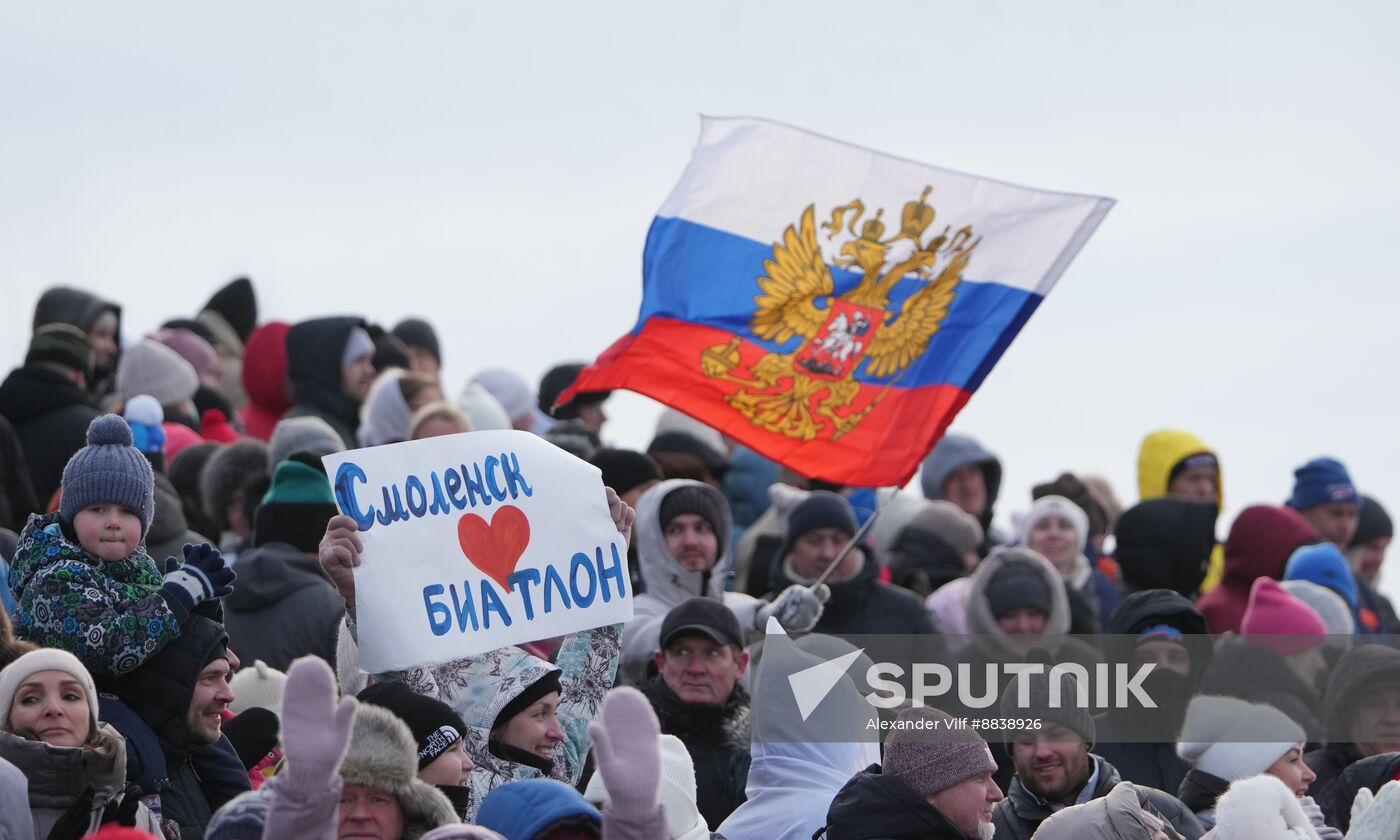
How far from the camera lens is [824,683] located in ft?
27.5

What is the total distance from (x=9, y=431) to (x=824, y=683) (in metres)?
4.55

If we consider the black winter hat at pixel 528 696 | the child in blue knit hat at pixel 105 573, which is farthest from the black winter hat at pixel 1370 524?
the child in blue knit hat at pixel 105 573

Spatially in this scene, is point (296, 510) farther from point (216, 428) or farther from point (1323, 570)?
point (1323, 570)

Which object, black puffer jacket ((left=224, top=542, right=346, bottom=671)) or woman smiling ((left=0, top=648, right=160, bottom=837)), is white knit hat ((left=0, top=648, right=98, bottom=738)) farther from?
black puffer jacket ((left=224, top=542, right=346, bottom=671))

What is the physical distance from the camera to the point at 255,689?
8633 millimetres

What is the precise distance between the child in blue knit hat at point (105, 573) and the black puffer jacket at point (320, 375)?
5.57m

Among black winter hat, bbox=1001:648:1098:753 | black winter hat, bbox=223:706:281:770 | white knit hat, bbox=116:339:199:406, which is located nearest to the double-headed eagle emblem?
black winter hat, bbox=1001:648:1098:753

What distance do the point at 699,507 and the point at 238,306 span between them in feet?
27.1

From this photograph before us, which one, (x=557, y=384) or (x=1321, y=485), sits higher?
(x=1321, y=485)

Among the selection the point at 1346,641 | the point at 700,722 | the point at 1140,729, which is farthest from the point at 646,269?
the point at 1346,641

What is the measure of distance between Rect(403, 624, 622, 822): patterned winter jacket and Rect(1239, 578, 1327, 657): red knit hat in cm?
400

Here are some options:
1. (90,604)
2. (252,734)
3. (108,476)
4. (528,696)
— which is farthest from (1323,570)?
(90,604)

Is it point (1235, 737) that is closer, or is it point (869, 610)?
point (1235, 737)

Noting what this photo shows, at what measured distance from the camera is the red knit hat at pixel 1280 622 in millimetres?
11023
